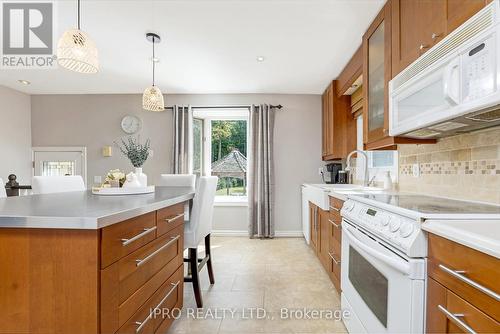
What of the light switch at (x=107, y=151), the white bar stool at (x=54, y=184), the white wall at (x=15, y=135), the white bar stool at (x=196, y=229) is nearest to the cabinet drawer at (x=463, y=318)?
the white bar stool at (x=196, y=229)

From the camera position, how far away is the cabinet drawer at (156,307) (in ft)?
3.97

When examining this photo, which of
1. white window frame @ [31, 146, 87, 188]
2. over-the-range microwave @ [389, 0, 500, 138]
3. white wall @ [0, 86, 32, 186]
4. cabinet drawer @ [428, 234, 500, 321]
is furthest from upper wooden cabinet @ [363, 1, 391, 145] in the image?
white wall @ [0, 86, 32, 186]

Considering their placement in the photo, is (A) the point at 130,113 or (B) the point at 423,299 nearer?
(B) the point at 423,299

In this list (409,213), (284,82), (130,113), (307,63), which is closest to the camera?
(409,213)

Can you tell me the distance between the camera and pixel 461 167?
5.17 feet

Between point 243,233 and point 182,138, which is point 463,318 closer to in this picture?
point 243,233

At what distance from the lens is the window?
15.1ft

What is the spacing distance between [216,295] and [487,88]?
2300 mm

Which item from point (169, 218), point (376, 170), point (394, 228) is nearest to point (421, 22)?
point (394, 228)

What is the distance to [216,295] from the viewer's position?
231cm

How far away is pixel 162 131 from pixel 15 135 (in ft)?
7.72

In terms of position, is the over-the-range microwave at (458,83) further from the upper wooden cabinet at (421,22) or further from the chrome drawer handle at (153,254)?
the chrome drawer handle at (153,254)

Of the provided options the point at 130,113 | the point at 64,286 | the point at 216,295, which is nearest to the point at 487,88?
the point at 64,286

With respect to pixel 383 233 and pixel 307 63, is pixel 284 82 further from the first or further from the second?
pixel 383 233
